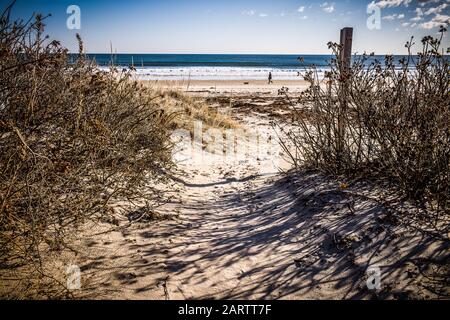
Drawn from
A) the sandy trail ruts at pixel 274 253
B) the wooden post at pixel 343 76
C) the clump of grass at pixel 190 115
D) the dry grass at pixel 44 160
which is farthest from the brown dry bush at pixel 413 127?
the clump of grass at pixel 190 115

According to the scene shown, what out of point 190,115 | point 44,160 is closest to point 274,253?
point 44,160

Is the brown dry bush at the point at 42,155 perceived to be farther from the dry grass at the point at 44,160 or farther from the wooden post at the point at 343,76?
the wooden post at the point at 343,76

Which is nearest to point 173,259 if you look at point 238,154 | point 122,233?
point 122,233

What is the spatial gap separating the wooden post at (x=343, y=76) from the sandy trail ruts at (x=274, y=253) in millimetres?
659

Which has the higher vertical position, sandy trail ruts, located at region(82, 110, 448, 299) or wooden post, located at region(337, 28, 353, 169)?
wooden post, located at region(337, 28, 353, 169)

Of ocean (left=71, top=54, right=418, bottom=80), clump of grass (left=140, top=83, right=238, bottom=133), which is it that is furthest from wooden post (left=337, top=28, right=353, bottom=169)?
clump of grass (left=140, top=83, right=238, bottom=133)

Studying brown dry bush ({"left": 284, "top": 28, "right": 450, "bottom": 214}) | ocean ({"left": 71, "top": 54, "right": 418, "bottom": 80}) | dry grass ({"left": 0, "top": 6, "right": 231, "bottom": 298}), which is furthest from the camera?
ocean ({"left": 71, "top": 54, "right": 418, "bottom": 80})

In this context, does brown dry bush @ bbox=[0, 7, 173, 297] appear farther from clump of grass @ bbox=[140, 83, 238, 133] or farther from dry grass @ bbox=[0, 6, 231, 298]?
clump of grass @ bbox=[140, 83, 238, 133]

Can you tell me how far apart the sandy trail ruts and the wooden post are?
0.66 m

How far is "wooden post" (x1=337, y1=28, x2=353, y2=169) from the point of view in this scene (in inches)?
148

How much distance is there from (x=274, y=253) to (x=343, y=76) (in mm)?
2411

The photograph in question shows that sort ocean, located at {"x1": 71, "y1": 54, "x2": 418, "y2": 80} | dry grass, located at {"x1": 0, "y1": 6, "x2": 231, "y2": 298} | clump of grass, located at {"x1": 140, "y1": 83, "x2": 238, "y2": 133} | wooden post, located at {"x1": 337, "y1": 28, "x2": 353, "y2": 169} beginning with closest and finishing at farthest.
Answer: dry grass, located at {"x1": 0, "y1": 6, "x2": 231, "y2": 298}, wooden post, located at {"x1": 337, "y1": 28, "x2": 353, "y2": 169}, clump of grass, located at {"x1": 140, "y1": 83, "x2": 238, "y2": 133}, ocean, located at {"x1": 71, "y1": 54, "x2": 418, "y2": 80}

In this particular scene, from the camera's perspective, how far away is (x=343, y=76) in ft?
11.8

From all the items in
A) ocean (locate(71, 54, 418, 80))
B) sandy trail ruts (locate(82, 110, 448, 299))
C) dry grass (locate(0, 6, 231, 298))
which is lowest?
sandy trail ruts (locate(82, 110, 448, 299))
